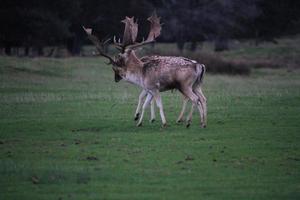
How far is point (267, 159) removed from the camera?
12.5 metres

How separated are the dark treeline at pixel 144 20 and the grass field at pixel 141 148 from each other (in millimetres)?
21571

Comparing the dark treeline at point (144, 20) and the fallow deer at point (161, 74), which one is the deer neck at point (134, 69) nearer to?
the fallow deer at point (161, 74)

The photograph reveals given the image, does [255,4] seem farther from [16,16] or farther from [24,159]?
[24,159]

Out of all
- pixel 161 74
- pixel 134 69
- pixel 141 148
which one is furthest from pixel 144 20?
pixel 141 148

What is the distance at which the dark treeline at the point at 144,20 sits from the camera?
4731cm

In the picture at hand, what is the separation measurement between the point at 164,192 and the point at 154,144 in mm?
4310

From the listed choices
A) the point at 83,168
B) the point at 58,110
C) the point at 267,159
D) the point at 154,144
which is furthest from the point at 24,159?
the point at 58,110

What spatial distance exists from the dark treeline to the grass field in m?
21.6

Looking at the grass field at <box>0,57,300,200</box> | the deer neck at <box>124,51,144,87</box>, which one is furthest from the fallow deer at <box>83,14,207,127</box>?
the grass field at <box>0,57,300,200</box>

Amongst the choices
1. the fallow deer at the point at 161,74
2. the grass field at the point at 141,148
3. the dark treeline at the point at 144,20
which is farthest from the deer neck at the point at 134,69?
the dark treeline at the point at 144,20

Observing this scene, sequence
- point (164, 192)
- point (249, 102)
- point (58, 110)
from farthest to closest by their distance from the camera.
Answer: point (249, 102) < point (58, 110) < point (164, 192)

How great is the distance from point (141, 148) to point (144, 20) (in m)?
45.1

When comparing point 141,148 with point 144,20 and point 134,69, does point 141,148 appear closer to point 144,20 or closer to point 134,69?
point 134,69

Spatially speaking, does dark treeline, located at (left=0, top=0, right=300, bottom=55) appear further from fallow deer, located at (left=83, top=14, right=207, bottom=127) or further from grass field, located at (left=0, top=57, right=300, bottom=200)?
fallow deer, located at (left=83, top=14, right=207, bottom=127)
